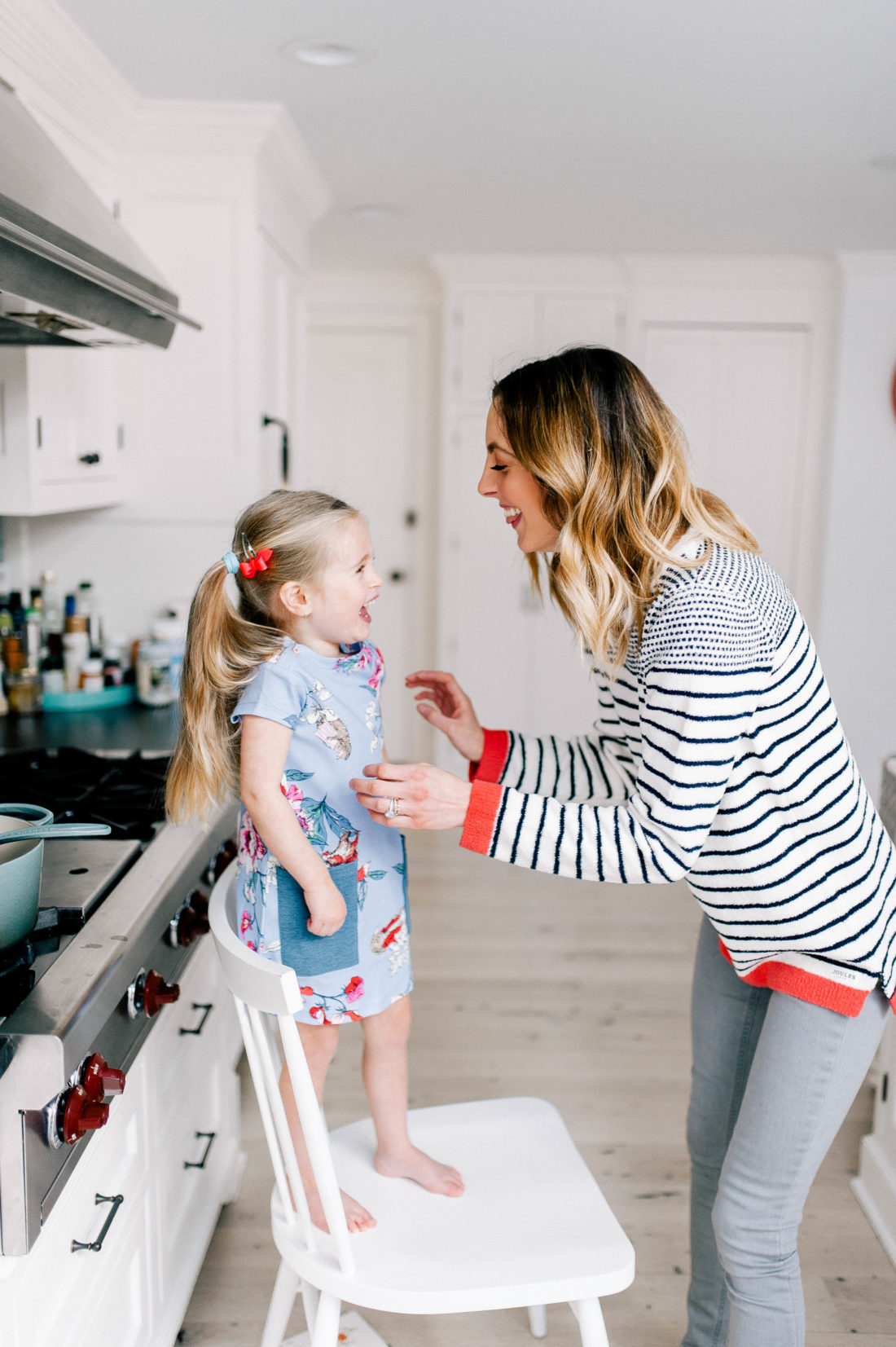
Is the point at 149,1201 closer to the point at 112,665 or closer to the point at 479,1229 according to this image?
the point at 479,1229

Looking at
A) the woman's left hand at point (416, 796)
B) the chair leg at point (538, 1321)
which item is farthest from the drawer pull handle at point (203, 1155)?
the woman's left hand at point (416, 796)

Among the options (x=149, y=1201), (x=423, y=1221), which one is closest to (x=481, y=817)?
(x=423, y=1221)

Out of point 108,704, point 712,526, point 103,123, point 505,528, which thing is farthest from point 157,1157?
point 505,528

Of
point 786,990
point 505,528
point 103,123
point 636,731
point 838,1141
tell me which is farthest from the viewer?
point 505,528

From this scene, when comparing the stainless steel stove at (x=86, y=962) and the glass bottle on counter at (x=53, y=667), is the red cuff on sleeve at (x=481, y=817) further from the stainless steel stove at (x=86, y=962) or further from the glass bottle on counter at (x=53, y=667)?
the glass bottle on counter at (x=53, y=667)

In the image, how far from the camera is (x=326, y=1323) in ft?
4.08

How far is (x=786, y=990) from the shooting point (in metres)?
1.25

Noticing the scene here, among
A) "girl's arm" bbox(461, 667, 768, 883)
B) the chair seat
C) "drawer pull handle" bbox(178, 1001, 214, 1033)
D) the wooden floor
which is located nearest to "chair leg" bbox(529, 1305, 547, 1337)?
the wooden floor

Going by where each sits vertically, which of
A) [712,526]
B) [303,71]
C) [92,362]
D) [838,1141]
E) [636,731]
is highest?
[303,71]

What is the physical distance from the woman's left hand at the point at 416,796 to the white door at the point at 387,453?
4.16m

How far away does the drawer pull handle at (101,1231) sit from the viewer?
116cm

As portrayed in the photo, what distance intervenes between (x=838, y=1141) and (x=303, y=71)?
2662mm

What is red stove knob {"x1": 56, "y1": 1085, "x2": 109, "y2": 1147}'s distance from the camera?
1.04 metres

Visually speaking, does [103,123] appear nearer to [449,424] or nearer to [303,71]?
[303,71]
